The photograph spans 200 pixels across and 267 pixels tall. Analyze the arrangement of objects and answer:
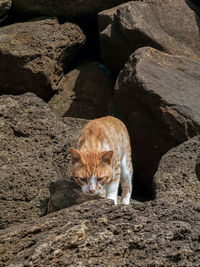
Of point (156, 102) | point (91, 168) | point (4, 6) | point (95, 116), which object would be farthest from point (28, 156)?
point (4, 6)

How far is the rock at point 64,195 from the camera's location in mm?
→ 6531

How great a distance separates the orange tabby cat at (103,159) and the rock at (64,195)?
2.9 inches

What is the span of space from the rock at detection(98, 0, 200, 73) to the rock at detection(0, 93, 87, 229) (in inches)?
108

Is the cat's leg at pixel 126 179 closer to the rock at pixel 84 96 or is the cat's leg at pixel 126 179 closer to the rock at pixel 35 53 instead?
the rock at pixel 84 96

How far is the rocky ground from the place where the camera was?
4520mm

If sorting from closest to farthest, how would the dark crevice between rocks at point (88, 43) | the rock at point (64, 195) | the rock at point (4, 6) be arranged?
the rock at point (64, 195)
the rock at point (4, 6)
the dark crevice between rocks at point (88, 43)

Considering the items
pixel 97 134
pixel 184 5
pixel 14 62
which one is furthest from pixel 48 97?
pixel 97 134

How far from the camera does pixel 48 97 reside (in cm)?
1116

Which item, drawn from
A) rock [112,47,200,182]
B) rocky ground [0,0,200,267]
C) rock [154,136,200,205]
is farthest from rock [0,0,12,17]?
rock [154,136,200,205]

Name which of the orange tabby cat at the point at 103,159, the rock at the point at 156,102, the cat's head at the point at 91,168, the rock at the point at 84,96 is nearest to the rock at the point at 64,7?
the rock at the point at 84,96

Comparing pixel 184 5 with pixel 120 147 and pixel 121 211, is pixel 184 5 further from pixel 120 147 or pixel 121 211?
pixel 121 211

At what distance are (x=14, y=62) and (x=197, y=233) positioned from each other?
6631mm

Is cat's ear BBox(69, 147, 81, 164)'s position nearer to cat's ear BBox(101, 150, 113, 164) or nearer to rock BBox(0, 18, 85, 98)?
cat's ear BBox(101, 150, 113, 164)

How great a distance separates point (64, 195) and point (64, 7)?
18.5 ft
